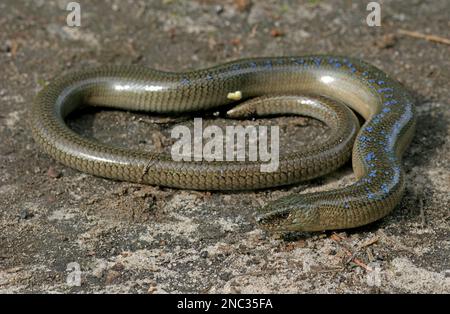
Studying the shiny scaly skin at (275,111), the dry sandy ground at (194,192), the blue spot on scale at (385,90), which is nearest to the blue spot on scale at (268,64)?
the shiny scaly skin at (275,111)

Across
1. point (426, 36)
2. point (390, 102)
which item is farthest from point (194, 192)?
point (426, 36)

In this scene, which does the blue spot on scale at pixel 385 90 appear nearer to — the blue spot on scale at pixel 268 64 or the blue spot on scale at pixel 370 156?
the blue spot on scale at pixel 370 156

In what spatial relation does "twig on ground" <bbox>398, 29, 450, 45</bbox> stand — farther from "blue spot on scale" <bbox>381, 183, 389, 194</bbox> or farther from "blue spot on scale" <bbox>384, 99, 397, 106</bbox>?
"blue spot on scale" <bbox>381, 183, 389, 194</bbox>

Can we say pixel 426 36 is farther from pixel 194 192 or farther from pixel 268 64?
pixel 194 192

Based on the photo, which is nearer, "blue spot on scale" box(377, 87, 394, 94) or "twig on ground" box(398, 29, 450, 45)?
"blue spot on scale" box(377, 87, 394, 94)

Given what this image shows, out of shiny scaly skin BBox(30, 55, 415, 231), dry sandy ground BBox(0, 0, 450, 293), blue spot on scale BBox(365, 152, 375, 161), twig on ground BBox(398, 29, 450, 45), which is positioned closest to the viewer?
dry sandy ground BBox(0, 0, 450, 293)

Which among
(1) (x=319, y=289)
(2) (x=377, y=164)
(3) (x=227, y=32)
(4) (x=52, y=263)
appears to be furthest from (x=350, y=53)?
(4) (x=52, y=263)

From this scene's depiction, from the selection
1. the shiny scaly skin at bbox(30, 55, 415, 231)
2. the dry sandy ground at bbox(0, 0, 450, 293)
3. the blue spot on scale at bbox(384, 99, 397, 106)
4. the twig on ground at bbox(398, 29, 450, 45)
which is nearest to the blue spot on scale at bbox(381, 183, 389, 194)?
the shiny scaly skin at bbox(30, 55, 415, 231)
